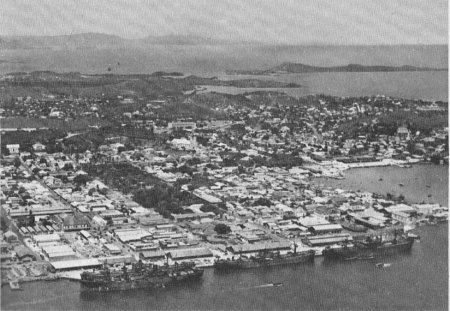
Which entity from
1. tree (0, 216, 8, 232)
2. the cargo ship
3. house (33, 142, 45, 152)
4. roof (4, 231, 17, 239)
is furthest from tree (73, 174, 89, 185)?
the cargo ship

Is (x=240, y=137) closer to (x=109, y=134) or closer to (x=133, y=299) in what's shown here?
(x=109, y=134)

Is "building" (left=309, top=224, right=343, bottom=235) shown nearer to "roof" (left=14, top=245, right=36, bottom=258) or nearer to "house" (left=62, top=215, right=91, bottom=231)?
"house" (left=62, top=215, right=91, bottom=231)

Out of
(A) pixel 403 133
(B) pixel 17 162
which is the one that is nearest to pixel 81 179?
(B) pixel 17 162

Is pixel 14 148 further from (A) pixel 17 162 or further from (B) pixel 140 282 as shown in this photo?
(B) pixel 140 282

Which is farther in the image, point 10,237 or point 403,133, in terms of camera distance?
point 403,133

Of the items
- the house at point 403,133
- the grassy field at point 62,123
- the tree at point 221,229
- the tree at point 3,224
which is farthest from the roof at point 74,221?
the house at point 403,133

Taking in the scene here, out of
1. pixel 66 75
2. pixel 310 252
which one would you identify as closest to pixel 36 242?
pixel 310 252
